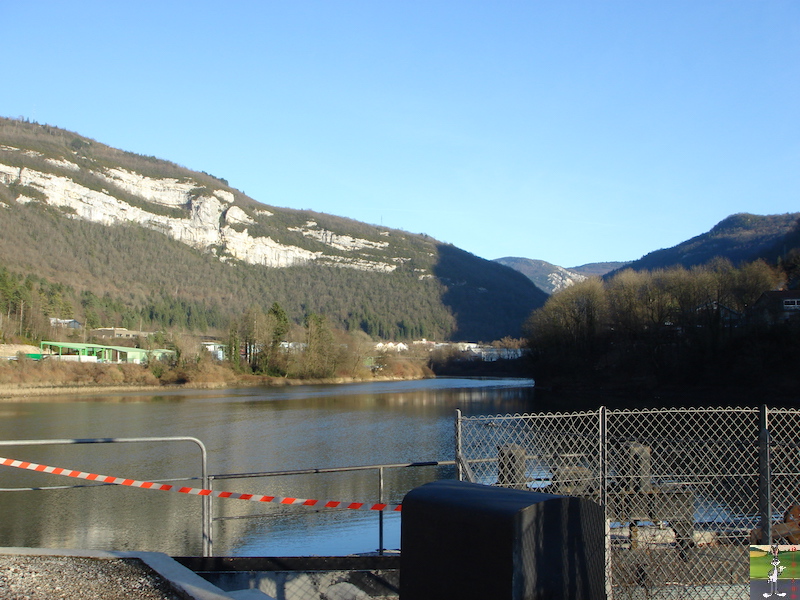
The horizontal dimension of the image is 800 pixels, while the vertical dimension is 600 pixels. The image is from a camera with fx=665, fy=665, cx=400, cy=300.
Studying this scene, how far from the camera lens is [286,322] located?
3529 inches

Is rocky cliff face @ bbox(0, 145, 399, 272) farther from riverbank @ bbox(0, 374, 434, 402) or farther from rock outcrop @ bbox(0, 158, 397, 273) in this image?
riverbank @ bbox(0, 374, 434, 402)

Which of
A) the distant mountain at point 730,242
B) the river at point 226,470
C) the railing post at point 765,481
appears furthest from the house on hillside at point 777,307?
the distant mountain at point 730,242

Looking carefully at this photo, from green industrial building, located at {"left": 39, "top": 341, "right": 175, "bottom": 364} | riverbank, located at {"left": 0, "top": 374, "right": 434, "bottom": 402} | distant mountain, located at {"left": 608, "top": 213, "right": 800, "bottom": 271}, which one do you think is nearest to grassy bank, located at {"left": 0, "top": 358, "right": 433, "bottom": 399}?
riverbank, located at {"left": 0, "top": 374, "right": 434, "bottom": 402}

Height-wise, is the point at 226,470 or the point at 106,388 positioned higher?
the point at 226,470

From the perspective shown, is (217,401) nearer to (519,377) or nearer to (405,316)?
(519,377)

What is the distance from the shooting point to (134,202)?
179500mm

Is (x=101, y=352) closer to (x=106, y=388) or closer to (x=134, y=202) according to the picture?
(x=106, y=388)

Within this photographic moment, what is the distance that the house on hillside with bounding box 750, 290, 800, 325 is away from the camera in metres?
46.2

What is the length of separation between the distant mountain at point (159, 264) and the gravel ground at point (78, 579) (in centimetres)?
10630

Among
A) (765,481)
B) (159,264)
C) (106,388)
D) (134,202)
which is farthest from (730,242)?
(765,481)

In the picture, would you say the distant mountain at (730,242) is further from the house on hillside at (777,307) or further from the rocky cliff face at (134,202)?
the rocky cliff face at (134,202)

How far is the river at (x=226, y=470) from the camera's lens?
39.2 ft

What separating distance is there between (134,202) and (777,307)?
546 feet

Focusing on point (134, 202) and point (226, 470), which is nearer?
point (226, 470)
